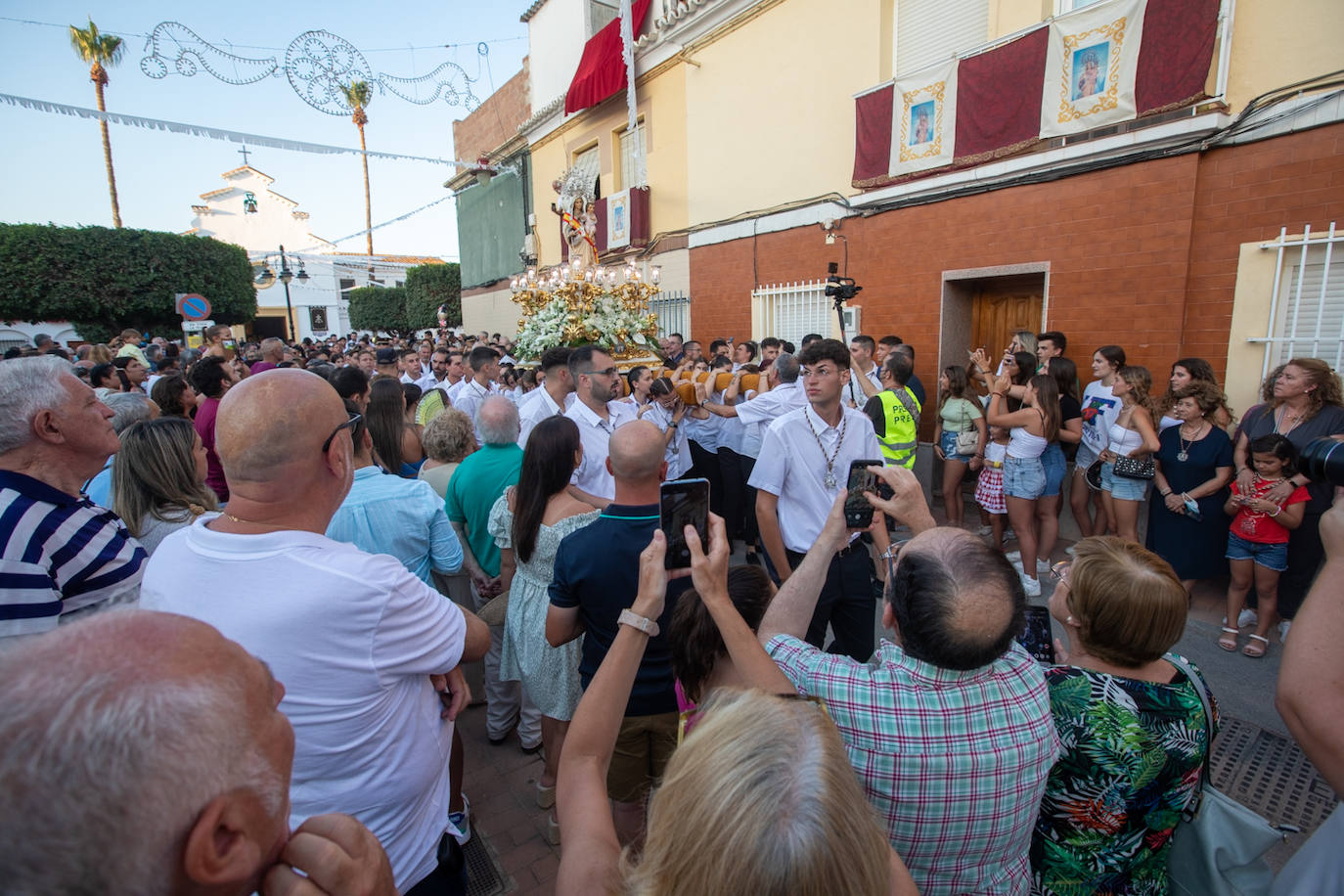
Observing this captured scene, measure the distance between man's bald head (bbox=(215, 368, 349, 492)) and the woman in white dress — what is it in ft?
3.86

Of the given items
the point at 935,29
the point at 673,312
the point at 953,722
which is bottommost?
the point at 953,722

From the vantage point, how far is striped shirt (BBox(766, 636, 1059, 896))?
1.28m

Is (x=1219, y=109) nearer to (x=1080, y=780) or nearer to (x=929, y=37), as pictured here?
(x=929, y=37)

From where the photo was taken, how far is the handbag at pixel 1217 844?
4.94ft

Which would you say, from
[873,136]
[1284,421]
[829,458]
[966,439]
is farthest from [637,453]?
Result: [873,136]

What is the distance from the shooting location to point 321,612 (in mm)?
1370

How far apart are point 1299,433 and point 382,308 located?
3743 cm

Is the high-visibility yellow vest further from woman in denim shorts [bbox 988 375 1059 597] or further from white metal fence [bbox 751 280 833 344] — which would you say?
white metal fence [bbox 751 280 833 344]

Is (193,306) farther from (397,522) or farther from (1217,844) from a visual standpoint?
(1217,844)

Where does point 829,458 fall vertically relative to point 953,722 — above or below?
above

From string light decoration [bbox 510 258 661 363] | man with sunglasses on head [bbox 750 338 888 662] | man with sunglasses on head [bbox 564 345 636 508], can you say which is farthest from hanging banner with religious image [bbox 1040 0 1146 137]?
man with sunglasses on head [bbox 564 345 636 508]

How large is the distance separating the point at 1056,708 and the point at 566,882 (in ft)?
3.97

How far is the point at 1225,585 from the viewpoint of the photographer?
16.4ft

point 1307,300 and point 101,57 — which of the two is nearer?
point 1307,300
